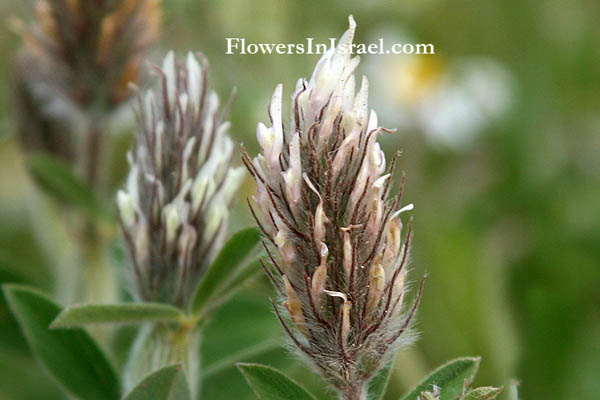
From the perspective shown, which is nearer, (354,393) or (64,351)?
(354,393)

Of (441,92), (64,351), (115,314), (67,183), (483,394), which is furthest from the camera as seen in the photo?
(441,92)

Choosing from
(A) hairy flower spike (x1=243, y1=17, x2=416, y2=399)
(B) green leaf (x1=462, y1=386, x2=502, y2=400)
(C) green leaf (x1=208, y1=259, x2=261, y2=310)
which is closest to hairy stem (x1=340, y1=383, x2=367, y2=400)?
(A) hairy flower spike (x1=243, y1=17, x2=416, y2=399)

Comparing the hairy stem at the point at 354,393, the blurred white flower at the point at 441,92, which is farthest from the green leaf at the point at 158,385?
the blurred white flower at the point at 441,92

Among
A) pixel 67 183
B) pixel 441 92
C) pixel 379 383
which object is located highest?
pixel 441 92

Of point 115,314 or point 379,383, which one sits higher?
point 115,314

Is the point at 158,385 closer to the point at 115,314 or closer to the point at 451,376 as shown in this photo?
the point at 115,314

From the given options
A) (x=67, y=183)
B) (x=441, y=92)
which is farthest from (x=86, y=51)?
(x=441, y=92)

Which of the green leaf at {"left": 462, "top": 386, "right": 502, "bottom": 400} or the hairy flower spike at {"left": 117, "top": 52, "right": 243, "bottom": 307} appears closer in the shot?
the green leaf at {"left": 462, "top": 386, "right": 502, "bottom": 400}

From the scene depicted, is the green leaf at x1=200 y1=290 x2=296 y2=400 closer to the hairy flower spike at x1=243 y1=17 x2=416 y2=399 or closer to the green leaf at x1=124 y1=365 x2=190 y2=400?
the green leaf at x1=124 y1=365 x2=190 y2=400
